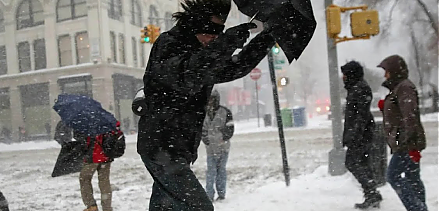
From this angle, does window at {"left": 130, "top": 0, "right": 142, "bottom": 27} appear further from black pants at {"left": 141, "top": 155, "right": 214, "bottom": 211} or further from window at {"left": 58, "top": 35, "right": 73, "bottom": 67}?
black pants at {"left": 141, "top": 155, "right": 214, "bottom": 211}

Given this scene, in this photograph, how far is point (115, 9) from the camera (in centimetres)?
2495

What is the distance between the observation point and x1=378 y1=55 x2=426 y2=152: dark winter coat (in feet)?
12.7

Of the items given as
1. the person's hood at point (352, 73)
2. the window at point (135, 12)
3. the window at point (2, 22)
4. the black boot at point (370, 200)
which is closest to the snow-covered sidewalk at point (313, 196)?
the black boot at point (370, 200)

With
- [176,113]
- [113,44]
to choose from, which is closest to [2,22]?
[113,44]

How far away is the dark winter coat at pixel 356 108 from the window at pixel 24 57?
24.1 m

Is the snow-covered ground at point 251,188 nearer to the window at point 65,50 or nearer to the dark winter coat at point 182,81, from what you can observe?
the dark winter coat at point 182,81

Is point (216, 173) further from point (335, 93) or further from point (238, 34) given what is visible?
point (238, 34)

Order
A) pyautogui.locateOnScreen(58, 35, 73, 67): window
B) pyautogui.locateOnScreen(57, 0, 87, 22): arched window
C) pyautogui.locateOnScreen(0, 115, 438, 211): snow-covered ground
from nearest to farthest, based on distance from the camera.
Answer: pyautogui.locateOnScreen(0, 115, 438, 211): snow-covered ground < pyautogui.locateOnScreen(57, 0, 87, 22): arched window < pyautogui.locateOnScreen(58, 35, 73, 67): window

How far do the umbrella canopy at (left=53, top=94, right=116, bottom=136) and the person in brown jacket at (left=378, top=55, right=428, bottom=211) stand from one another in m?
2.84

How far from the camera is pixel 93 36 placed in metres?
23.7

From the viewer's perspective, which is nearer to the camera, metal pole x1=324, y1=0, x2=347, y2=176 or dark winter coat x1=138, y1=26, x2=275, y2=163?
dark winter coat x1=138, y1=26, x2=275, y2=163

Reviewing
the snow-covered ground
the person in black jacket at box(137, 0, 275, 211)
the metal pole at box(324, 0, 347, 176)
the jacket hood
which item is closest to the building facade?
the snow-covered ground

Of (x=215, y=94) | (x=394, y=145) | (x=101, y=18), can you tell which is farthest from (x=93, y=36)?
(x=394, y=145)

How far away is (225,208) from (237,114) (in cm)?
3385
